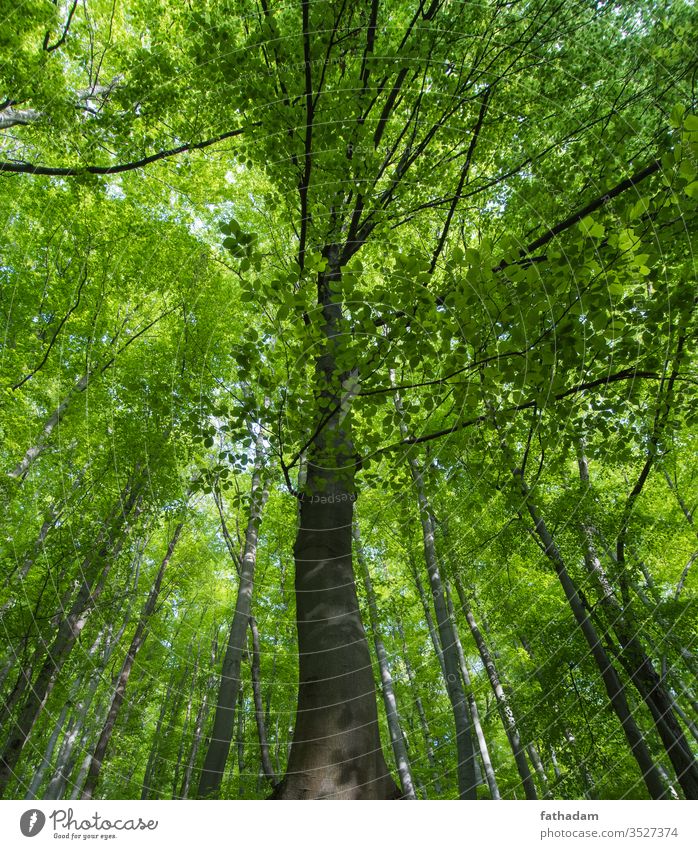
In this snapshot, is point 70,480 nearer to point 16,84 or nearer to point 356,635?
point 16,84

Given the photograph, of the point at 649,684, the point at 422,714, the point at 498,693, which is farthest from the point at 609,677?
the point at 422,714

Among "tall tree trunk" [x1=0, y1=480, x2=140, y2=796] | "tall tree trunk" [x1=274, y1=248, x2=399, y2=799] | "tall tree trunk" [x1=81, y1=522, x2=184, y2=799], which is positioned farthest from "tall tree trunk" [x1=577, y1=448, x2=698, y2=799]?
"tall tree trunk" [x1=81, y1=522, x2=184, y2=799]

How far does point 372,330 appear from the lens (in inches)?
110

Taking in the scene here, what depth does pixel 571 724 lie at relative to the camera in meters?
7.81

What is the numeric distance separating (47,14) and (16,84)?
2.62 ft

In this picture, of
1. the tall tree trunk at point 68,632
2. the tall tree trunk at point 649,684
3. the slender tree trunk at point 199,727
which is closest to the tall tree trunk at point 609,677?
the tall tree trunk at point 649,684

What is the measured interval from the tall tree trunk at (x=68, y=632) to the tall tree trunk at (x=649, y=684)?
24.3ft

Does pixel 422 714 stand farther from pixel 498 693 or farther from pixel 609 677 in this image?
pixel 609 677

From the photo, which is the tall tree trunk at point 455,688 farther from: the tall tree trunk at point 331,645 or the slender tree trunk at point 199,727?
the slender tree trunk at point 199,727

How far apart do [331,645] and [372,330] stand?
1941 millimetres

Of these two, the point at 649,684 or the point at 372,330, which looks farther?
the point at 649,684

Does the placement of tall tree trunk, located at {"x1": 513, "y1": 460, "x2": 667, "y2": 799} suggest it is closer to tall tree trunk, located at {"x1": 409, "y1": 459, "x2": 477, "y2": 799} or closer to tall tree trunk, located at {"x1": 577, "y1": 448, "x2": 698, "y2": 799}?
tall tree trunk, located at {"x1": 577, "y1": 448, "x2": 698, "y2": 799}

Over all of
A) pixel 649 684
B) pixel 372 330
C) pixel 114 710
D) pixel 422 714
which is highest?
pixel 114 710

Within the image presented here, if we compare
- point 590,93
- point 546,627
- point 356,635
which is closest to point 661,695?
point 546,627
